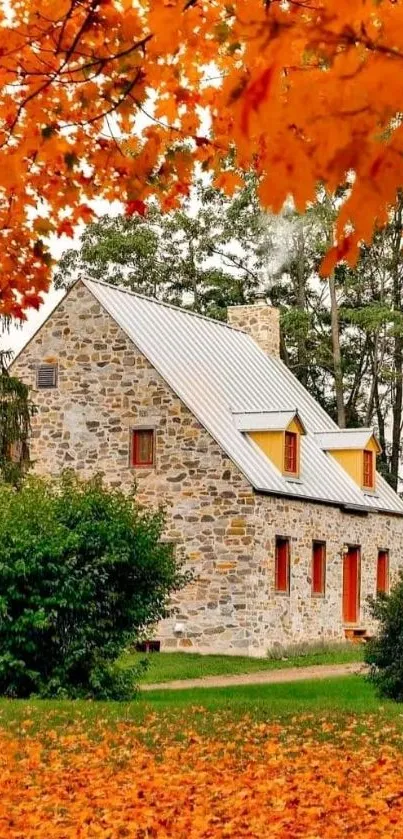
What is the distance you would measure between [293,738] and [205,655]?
44.1 ft

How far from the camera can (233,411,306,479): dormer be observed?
26.6 m

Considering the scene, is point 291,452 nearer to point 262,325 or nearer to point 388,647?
point 262,325

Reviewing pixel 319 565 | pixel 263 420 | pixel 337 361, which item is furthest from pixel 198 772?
pixel 337 361

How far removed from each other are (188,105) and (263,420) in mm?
17754

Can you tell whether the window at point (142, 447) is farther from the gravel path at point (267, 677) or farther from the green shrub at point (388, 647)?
the green shrub at point (388, 647)

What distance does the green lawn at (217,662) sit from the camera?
21062mm

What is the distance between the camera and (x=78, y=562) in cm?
1498

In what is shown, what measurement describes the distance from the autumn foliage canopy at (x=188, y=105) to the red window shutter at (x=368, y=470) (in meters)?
21.0

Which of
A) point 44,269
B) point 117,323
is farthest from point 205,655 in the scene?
point 44,269

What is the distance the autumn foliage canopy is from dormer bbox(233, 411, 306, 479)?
54.0ft

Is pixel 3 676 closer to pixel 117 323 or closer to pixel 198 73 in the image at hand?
pixel 198 73

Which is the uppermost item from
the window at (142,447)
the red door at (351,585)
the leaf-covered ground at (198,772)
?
the window at (142,447)

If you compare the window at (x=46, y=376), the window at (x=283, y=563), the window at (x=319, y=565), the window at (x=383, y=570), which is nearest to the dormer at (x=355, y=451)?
the window at (x=383, y=570)

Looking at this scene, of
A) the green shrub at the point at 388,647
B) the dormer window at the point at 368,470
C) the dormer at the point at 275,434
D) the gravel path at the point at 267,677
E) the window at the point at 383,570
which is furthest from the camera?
the window at the point at 383,570
